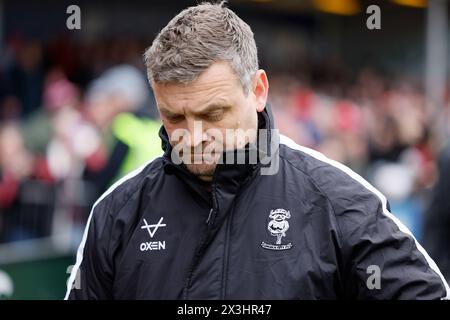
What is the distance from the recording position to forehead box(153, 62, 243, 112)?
3010 millimetres

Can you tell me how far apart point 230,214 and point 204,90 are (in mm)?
389

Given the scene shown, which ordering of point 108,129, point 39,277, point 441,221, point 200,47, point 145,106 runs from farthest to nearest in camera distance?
point 108,129 < point 145,106 < point 39,277 < point 441,221 < point 200,47

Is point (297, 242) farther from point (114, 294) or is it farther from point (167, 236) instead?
point (114, 294)

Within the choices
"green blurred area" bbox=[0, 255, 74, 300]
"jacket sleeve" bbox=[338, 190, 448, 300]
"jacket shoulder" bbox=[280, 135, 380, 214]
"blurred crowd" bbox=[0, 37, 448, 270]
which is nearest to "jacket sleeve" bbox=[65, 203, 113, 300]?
"jacket shoulder" bbox=[280, 135, 380, 214]

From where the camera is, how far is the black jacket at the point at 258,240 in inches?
113

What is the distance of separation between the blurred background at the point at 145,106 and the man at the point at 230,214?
233 centimetres

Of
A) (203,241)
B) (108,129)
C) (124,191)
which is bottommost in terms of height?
(108,129)

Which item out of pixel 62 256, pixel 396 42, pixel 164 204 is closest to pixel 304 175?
pixel 164 204

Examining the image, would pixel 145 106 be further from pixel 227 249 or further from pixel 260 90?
pixel 227 249

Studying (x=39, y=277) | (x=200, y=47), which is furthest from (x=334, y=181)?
(x=39, y=277)

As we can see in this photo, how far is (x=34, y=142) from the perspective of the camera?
37.3ft

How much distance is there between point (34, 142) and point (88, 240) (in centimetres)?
843

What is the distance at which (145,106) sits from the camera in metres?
7.74

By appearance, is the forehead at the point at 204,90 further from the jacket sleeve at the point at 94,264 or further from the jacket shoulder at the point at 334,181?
the jacket sleeve at the point at 94,264
